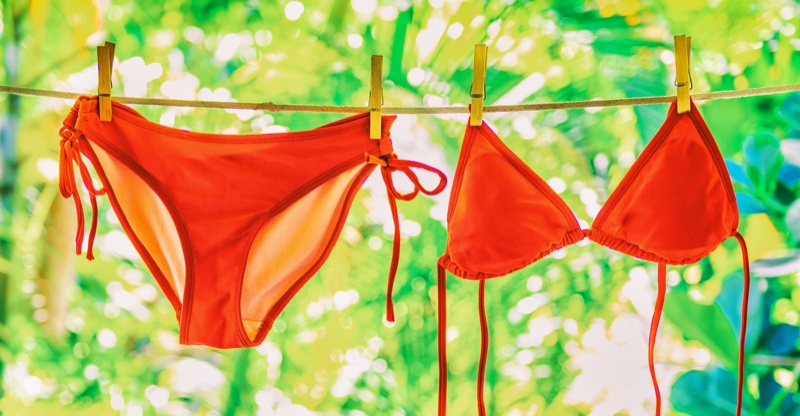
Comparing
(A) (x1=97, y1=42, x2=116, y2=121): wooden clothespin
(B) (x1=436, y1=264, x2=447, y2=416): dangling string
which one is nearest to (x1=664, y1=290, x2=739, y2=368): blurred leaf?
(B) (x1=436, y1=264, x2=447, y2=416): dangling string

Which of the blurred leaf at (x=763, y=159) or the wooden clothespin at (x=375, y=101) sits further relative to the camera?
the blurred leaf at (x=763, y=159)

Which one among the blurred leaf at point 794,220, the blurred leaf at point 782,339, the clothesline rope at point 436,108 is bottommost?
→ the blurred leaf at point 782,339

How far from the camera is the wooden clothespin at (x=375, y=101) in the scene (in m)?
1.48

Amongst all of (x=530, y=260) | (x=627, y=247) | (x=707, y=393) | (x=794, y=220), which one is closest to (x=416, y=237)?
(x=530, y=260)

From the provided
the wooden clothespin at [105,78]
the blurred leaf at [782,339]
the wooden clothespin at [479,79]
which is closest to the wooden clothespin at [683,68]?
the wooden clothespin at [479,79]

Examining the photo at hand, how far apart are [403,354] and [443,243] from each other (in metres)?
0.36

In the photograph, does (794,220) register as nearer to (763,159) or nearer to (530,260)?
(763,159)

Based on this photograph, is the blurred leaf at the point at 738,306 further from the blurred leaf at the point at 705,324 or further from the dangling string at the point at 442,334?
the dangling string at the point at 442,334

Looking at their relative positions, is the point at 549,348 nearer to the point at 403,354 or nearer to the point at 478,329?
the point at 478,329

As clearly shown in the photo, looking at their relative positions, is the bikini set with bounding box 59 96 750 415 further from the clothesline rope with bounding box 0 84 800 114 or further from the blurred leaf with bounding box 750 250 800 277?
the blurred leaf with bounding box 750 250 800 277

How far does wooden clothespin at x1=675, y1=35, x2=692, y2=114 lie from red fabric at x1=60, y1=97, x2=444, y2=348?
632 mm

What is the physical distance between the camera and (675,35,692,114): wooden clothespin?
4.60ft

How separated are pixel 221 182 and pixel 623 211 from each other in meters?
0.95

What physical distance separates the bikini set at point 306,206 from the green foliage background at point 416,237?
0.36 m
